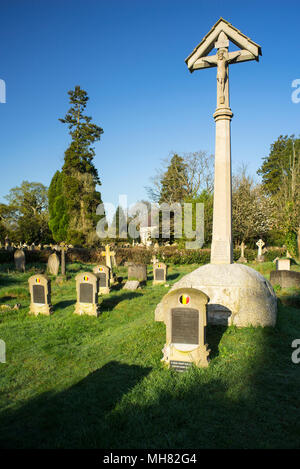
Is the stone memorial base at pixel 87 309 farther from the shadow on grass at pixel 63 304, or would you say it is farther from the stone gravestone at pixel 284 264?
the stone gravestone at pixel 284 264

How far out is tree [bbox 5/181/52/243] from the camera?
44.5 metres

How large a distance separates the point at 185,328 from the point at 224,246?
315 cm

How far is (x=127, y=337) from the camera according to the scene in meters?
6.46

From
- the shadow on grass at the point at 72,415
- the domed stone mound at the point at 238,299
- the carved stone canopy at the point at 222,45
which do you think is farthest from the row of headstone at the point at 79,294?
the carved stone canopy at the point at 222,45

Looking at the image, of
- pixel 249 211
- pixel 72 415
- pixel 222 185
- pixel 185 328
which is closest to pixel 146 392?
pixel 72 415

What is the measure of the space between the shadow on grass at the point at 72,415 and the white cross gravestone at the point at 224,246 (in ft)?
6.89

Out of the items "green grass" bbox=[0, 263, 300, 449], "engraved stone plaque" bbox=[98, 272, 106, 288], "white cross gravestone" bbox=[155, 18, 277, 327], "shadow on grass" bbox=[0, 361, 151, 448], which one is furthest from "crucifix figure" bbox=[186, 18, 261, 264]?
"engraved stone plaque" bbox=[98, 272, 106, 288]

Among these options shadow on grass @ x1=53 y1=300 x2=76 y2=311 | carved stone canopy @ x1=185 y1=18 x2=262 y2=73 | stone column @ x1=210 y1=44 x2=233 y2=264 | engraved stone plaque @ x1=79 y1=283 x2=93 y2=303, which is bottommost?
shadow on grass @ x1=53 y1=300 x2=76 y2=311

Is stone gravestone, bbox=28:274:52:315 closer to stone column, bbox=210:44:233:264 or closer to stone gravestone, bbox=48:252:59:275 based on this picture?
stone column, bbox=210:44:233:264

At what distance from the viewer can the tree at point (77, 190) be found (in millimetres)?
34781

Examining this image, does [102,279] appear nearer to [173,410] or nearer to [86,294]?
[86,294]
